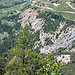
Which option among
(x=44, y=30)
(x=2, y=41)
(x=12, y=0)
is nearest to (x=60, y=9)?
(x=44, y=30)

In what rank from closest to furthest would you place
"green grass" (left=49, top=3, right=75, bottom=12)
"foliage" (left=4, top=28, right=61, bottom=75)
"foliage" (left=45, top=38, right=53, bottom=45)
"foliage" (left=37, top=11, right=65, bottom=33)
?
"foliage" (left=4, top=28, right=61, bottom=75), "foliage" (left=45, top=38, right=53, bottom=45), "foliage" (left=37, top=11, right=65, bottom=33), "green grass" (left=49, top=3, right=75, bottom=12)

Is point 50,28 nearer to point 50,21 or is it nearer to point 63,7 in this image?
point 50,21

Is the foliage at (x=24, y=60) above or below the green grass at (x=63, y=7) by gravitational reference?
above

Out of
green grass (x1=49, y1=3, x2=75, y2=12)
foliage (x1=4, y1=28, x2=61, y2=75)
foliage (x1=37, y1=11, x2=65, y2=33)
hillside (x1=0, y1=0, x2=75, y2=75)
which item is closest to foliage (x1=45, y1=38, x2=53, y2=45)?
hillside (x1=0, y1=0, x2=75, y2=75)

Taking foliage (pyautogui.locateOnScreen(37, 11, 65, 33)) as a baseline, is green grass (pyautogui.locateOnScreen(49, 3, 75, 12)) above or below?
above

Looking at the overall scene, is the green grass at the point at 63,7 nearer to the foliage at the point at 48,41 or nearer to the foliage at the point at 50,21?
the foliage at the point at 50,21

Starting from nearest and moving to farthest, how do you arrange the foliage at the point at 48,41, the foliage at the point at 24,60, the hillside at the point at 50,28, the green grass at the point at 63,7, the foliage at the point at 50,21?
the foliage at the point at 24,60 < the hillside at the point at 50,28 < the foliage at the point at 48,41 < the foliage at the point at 50,21 < the green grass at the point at 63,7

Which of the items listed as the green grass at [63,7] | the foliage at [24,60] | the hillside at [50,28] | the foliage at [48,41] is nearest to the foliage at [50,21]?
the hillside at [50,28]

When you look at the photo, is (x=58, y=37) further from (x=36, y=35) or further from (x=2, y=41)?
(x=2, y=41)

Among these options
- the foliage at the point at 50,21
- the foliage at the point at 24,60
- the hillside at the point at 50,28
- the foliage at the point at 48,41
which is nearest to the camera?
the foliage at the point at 24,60

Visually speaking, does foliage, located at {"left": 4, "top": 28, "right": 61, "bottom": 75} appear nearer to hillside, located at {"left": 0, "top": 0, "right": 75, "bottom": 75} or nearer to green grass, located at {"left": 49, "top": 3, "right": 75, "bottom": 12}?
hillside, located at {"left": 0, "top": 0, "right": 75, "bottom": 75}

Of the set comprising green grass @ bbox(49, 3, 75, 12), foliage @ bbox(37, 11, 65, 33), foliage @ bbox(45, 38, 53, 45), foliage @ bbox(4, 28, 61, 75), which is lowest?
foliage @ bbox(45, 38, 53, 45)

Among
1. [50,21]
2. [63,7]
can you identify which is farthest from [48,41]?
[63,7]
